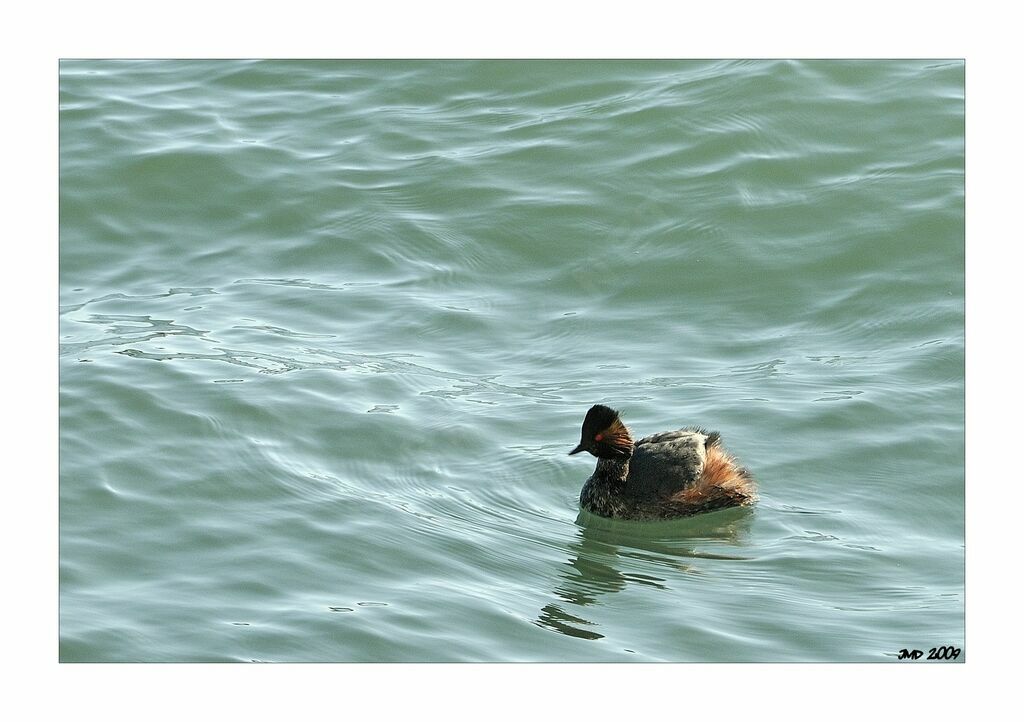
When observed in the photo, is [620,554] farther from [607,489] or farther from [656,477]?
[656,477]

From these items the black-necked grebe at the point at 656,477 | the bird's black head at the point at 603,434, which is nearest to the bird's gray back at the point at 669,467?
the black-necked grebe at the point at 656,477

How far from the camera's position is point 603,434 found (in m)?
8.18

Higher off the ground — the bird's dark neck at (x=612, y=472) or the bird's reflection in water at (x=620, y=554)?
the bird's dark neck at (x=612, y=472)

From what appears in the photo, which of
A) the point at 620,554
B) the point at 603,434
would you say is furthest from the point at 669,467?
the point at 620,554

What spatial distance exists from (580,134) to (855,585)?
6569 mm

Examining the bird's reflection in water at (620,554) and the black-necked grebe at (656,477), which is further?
the black-necked grebe at (656,477)

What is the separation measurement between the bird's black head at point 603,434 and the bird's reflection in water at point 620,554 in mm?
405

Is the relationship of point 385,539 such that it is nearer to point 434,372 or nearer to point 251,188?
point 434,372

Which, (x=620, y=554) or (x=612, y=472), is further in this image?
(x=612, y=472)

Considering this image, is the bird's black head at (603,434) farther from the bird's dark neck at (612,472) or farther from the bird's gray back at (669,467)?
the bird's gray back at (669,467)

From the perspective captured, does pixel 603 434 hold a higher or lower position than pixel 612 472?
higher

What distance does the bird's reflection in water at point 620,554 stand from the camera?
22.2 ft

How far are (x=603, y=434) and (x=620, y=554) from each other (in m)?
0.86
